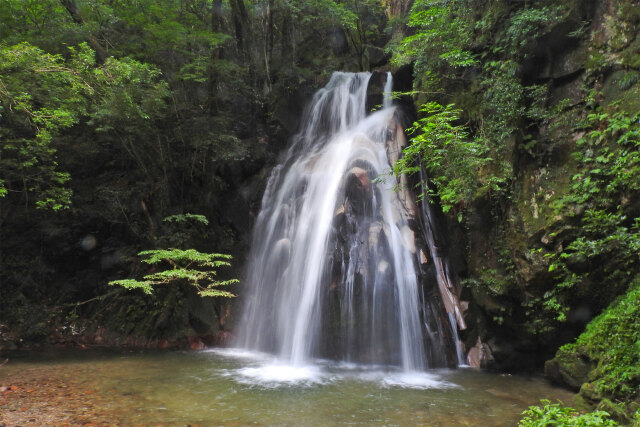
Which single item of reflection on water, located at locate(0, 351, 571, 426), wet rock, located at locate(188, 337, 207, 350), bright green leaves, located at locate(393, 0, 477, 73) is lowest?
reflection on water, located at locate(0, 351, 571, 426)

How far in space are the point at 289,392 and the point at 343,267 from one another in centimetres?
300

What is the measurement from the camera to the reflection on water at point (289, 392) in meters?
4.51

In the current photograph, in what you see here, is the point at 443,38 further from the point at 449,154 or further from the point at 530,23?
the point at 449,154

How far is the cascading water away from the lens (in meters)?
7.15

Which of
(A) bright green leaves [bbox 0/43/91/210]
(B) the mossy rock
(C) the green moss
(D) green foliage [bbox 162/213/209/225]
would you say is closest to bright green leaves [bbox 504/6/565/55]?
(C) the green moss

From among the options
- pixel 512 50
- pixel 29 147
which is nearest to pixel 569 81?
pixel 512 50

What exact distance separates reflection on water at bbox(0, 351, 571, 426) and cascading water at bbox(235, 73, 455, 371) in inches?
22.8

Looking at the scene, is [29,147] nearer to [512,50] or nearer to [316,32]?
[512,50]

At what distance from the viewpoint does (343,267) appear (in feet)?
26.0

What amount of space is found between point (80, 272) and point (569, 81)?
1207 cm

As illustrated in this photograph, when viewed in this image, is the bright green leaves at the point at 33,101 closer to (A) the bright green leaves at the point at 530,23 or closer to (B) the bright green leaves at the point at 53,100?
(B) the bright green leaves at the point at 53,100

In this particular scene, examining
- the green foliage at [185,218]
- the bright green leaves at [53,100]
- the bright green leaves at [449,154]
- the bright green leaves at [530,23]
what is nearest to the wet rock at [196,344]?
the green foliage at [185,218]

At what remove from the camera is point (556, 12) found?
646 cm

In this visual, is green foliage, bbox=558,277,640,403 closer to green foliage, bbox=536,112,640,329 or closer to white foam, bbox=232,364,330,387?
green foliage, bbox=536,112,640,329
